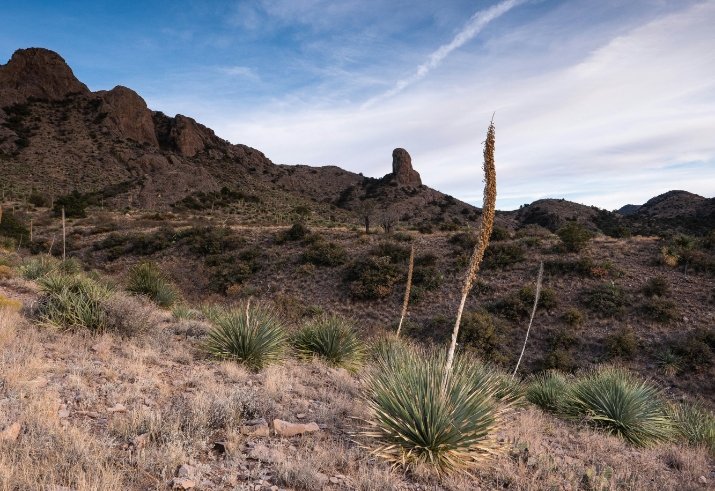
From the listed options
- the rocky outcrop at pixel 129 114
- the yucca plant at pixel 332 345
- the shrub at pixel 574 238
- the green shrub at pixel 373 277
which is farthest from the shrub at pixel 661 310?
the rocky outcrop at pixel 129 114

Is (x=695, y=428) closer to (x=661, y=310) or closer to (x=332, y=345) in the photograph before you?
(x=332, y=345)

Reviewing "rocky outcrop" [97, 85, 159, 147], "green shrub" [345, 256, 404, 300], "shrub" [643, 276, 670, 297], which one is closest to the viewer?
"shrub" [643, 276, 670, 297]

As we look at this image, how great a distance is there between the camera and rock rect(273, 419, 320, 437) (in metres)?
4.15

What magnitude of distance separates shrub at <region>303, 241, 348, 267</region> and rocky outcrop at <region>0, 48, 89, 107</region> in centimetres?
7325

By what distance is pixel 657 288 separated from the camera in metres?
16.7

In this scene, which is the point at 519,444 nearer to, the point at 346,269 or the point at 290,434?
the point at 290,434

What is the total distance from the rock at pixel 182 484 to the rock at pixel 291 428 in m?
1.24

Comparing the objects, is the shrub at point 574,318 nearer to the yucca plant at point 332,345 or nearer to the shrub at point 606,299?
the shrub at point 606,299

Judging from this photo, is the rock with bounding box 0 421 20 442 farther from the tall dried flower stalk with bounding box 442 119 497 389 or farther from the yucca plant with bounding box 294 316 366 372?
the yucca plant with bounding box 294 316 366 372

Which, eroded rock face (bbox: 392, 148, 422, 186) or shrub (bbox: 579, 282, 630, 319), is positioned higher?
eroded rock face (bbox: 392, 148, 422, 186)

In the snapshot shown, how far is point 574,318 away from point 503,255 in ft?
21.0

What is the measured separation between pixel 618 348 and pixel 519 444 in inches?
487

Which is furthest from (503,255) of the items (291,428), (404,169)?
(404,169)

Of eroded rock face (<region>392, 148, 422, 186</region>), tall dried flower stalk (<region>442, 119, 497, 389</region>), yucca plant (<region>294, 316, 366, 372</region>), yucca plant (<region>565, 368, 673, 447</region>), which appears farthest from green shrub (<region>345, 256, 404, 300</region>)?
eroded rock face (<region>392, 148, 422, 186</region>)
